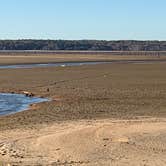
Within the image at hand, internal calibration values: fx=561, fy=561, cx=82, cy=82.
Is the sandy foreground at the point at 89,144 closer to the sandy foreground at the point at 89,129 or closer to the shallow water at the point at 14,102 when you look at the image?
the sandy foreground at the point at 89,129

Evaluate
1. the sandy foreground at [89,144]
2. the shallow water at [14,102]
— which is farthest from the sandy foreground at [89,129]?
the shallow water at [14,102]

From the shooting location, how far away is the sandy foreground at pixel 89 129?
13812 mm

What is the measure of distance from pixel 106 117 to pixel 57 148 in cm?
728

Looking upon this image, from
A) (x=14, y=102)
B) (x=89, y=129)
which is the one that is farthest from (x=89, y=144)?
(x=14, y=102)

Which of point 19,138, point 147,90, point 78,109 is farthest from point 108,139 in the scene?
point 147,90

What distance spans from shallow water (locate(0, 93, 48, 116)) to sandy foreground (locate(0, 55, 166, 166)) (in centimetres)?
91

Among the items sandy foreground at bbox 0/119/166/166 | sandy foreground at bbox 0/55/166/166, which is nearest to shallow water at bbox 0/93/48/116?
sandy foreground at bbox 0/55/166/166

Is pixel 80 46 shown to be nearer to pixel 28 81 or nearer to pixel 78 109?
pixel 28 81

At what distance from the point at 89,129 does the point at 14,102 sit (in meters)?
11.6

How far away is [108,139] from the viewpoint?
16047mm

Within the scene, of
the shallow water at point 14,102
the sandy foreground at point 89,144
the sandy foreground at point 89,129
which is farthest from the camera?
the shallow water at point 14,102

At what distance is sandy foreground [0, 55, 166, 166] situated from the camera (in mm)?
13812

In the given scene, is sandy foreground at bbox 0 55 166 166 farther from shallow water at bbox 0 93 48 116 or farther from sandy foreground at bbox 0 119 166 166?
shallow water at bbox 0 93 48 116

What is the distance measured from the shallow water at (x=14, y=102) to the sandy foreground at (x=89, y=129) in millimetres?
908
